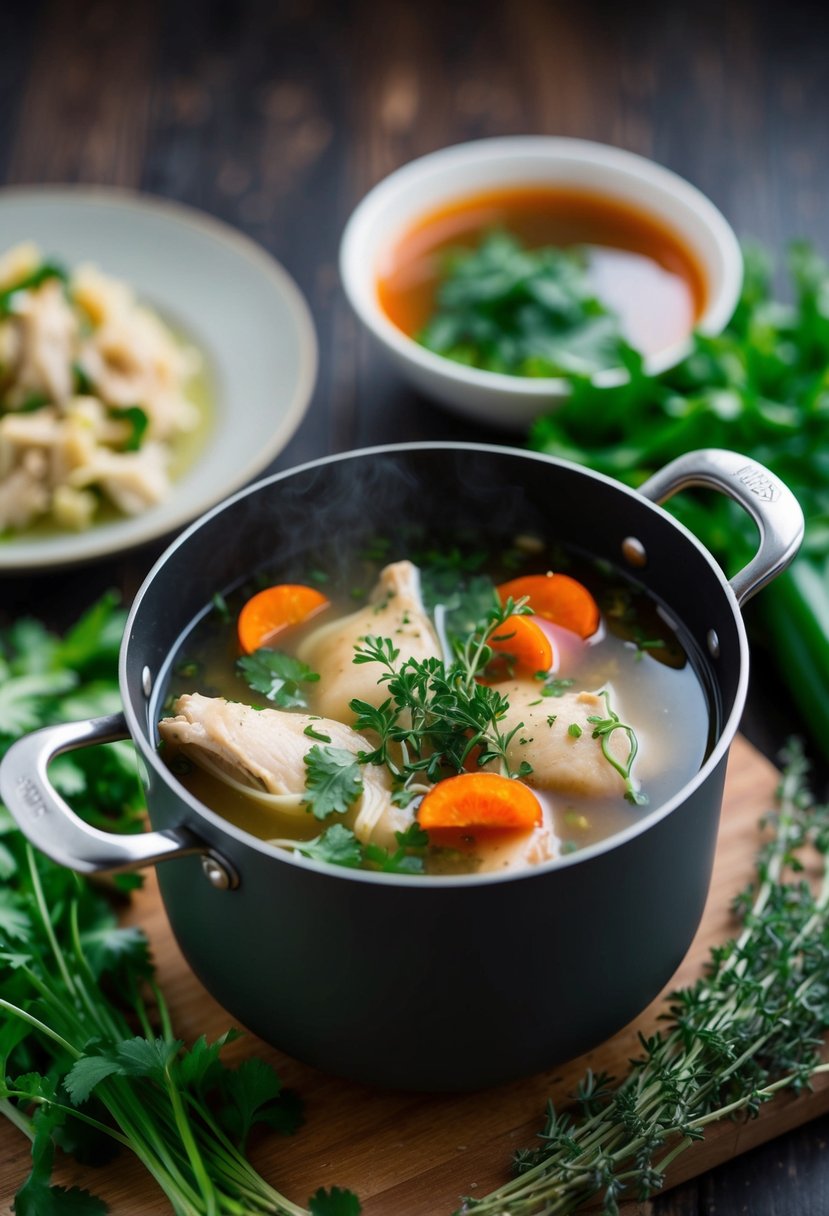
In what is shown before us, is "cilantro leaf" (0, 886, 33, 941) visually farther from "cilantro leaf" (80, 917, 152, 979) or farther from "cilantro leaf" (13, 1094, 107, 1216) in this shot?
"cilantro leaf" (13, 1094, 107, 1216)

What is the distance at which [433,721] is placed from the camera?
5.82ft

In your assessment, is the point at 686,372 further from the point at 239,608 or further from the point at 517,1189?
the point at 517,1189

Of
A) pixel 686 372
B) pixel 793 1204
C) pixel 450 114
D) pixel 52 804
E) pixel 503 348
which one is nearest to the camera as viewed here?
pixel 52 804

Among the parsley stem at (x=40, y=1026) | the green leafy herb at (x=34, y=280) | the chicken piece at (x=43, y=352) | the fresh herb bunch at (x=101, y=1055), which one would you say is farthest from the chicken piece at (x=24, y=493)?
the parsley stem at (x=40, y=1026)

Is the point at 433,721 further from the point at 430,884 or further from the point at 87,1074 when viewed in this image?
the point at 87,1074

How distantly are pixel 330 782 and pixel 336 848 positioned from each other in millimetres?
102

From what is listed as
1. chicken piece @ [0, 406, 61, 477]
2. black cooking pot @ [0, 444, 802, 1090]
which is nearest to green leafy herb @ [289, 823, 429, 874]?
black cooking pot @ [0, 444, 802, 1090]

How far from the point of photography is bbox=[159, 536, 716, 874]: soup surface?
1.69m

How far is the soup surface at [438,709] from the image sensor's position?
169 centimetres

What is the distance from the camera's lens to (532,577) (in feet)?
6.83

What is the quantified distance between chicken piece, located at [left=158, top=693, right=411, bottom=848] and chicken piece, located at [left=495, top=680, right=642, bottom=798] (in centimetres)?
19

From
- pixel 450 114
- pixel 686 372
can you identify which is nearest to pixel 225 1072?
pixel 686 372

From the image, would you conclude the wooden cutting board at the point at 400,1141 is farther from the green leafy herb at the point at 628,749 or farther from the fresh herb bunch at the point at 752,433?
the fresh herb bunch at the point at 752,433

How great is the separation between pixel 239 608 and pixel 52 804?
23.5 inches
